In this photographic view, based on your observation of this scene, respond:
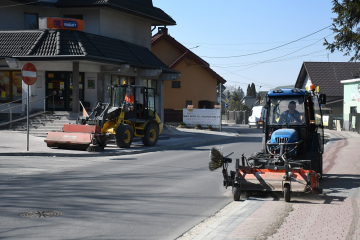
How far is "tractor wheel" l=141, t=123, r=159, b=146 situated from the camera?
23.5 meters

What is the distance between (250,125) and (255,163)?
143ft

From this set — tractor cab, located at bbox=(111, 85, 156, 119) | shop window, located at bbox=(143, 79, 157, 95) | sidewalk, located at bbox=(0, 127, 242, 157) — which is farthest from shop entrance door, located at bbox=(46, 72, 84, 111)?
shop window, located at bbox=(143, 79, 157, 95)

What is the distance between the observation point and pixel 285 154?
451 inches

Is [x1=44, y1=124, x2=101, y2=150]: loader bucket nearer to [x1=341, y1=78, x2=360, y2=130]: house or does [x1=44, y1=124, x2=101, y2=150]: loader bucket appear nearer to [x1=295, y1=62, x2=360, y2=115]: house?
[x1=341, y1=78, x2=360, y2=130]: house

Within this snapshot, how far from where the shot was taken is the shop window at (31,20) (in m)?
33.8

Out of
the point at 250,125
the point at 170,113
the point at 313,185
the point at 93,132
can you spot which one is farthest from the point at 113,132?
the point at 250,125

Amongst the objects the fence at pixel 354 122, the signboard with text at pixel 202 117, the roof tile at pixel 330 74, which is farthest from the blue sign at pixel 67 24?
the roof tile at pixel 330 74

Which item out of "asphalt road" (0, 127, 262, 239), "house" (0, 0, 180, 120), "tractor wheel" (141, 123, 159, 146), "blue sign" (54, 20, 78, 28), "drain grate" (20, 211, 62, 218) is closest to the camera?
"asphalt road" (0, 127, 262, 239)

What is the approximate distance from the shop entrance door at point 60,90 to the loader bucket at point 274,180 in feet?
70.0

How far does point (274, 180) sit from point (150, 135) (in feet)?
45.8

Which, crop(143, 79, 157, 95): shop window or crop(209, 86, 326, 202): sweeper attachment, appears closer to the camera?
crop(209, 86, 326, 202): sweeper attachment

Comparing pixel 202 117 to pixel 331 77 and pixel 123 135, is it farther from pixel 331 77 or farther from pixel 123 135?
pixel 331 77

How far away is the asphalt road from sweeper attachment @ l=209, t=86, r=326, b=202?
0.66 metres

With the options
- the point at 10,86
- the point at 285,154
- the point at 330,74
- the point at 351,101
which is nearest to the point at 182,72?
the point at 351,101
